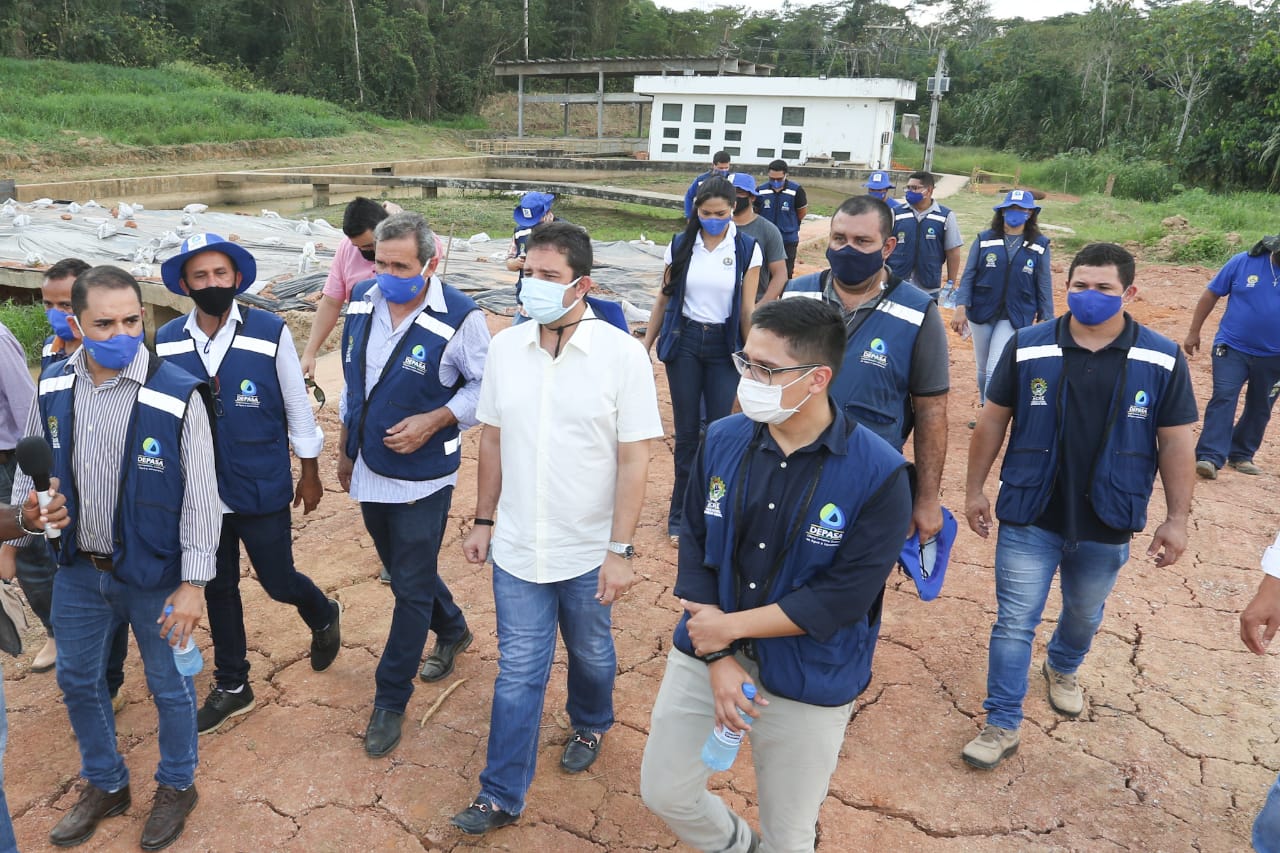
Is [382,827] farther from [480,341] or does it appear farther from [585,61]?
[585,61]

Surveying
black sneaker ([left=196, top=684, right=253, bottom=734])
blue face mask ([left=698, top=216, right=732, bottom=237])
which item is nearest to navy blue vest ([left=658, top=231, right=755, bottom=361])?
blue face mask ([left=698, top=216, right=732, bottom=237])

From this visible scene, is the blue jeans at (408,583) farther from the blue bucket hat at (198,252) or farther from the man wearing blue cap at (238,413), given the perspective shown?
the blue bucket hat at (198,252)

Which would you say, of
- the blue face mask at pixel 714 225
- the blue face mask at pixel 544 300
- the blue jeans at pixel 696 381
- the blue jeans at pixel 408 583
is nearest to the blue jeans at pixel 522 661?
the blue jeans at pixel 408 583

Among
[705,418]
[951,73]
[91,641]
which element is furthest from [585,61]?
[91,641]

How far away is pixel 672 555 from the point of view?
5.10m

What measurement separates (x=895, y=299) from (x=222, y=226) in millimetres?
12514

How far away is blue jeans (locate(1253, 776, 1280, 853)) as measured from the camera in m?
2.32

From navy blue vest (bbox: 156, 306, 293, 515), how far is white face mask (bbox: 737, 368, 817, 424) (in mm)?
1944

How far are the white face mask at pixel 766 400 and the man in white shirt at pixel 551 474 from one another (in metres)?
0.70

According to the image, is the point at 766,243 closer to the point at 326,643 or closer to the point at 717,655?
the point at 326,643

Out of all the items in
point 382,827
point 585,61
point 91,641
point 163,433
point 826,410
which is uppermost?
point 585,61

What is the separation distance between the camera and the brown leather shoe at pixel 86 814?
2914 millimetres

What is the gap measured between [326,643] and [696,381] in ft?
7.46

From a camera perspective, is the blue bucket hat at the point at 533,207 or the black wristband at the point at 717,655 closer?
the black wristband at the point at 717,655
